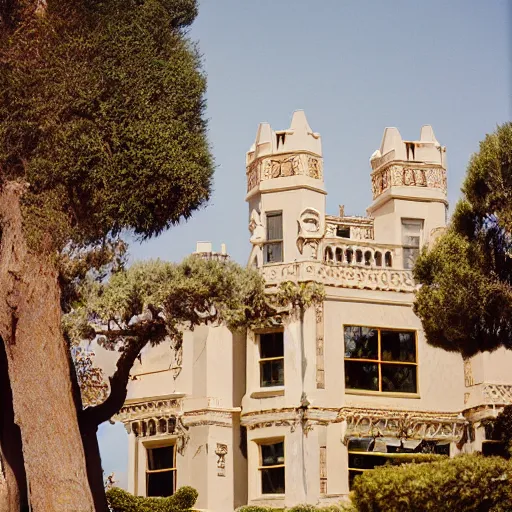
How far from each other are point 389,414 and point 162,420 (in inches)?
284

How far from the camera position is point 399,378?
3344 centimetres

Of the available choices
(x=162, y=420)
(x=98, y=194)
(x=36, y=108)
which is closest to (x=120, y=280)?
(x=98, y=194)

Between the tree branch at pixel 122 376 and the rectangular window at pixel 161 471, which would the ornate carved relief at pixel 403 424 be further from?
the tree branch at pixel 122 376

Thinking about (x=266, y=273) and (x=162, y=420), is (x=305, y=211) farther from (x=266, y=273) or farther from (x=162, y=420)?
(x=162, y=420)

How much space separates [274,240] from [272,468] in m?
6.86

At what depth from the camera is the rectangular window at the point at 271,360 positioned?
33000 millimetres

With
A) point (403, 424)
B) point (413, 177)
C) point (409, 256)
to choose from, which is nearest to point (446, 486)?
point (403, 424)

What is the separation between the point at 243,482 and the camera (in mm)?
33781

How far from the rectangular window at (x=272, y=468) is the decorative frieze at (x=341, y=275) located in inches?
192

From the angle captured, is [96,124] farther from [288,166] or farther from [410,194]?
[410,194]

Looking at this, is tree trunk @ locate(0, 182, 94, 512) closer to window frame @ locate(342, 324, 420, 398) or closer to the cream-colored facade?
the cream-colored facade

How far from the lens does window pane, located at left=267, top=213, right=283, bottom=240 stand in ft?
111

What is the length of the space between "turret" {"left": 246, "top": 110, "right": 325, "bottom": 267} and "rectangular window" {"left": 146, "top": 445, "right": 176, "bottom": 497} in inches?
268

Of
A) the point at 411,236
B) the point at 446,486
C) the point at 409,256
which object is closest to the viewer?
the point at 446,486
